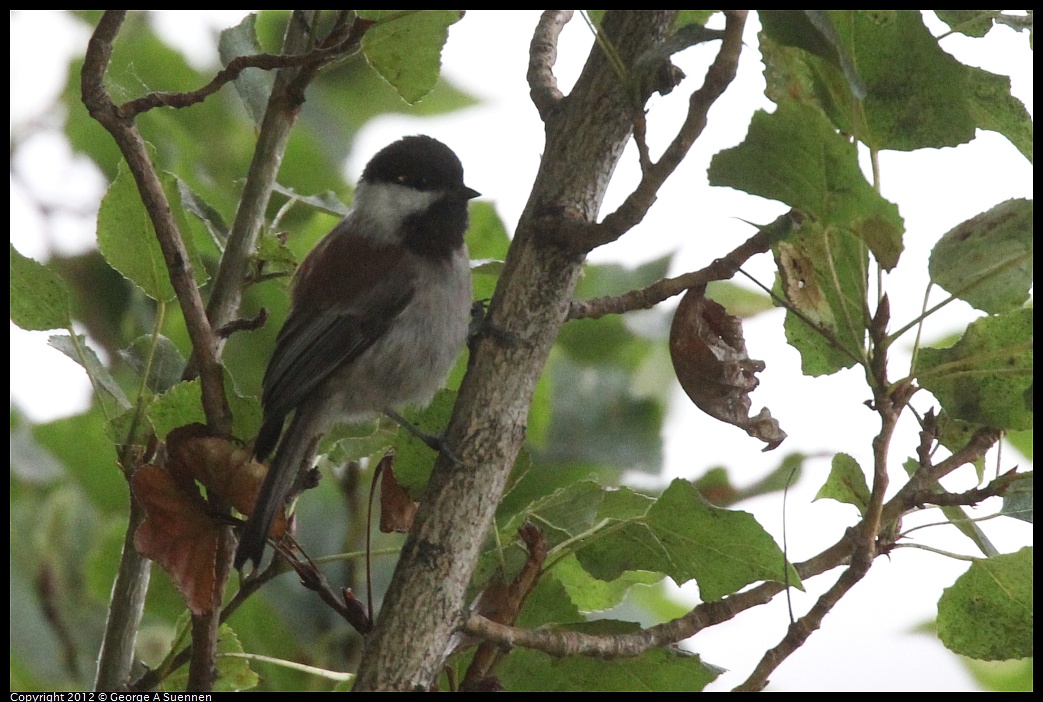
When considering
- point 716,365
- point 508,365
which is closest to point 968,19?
point 716,365

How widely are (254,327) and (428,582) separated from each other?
0.50 m

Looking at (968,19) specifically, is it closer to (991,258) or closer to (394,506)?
(991,258)

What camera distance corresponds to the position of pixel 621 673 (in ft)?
4.67

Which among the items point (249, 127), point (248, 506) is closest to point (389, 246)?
point (249, 127)

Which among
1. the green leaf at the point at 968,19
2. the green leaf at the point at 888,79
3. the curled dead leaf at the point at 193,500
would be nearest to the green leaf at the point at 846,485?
the green leaf at the point at 888,79

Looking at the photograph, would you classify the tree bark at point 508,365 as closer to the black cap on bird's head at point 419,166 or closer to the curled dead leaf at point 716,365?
the curled dead leaf at point 716,365

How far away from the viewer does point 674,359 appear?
1.45m

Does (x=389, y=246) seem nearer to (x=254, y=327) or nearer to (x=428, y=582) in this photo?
(x=254, y=327)

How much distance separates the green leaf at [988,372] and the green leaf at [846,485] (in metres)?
0.14

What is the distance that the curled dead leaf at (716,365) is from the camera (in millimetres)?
1422

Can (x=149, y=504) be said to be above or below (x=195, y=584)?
above

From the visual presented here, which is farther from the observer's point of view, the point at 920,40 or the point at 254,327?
the point at 254,327

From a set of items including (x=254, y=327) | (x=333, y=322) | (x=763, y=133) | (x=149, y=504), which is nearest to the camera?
(x=763, y=133)

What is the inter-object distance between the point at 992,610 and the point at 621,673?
1.69ft
